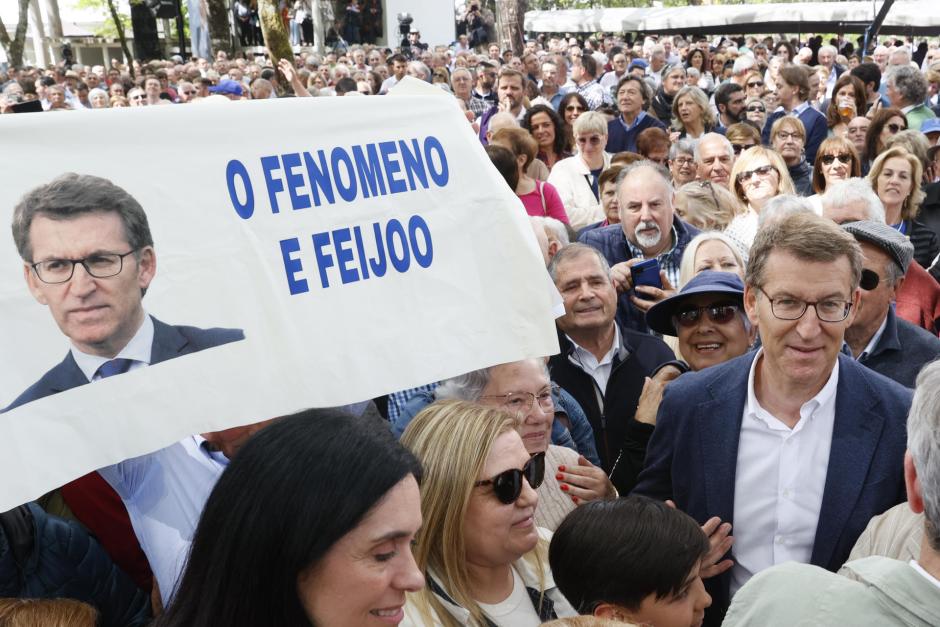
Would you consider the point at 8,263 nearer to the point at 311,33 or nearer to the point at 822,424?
the point at 822,424

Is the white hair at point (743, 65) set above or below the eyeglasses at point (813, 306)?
below

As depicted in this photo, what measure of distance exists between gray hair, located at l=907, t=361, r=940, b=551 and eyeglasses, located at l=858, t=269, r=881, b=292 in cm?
168

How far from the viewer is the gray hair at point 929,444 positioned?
1.68 metres

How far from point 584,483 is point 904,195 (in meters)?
3.87

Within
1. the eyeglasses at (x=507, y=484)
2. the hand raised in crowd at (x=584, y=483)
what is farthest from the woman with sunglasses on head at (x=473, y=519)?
the hand raised in crowd at (x=584, y=483)

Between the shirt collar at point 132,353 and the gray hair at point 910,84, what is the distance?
849 centimetres

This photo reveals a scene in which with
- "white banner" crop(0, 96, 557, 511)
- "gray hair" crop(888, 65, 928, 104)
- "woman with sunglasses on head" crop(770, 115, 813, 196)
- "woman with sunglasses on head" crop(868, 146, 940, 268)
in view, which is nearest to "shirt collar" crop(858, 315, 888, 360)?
"white banner" crop(0, 96, 557, 511)

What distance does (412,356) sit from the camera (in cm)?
294

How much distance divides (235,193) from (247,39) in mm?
35921

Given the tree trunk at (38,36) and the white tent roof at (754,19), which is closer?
the white tent roof at (754,19)

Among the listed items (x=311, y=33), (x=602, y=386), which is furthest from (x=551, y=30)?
(x=602, y=386)

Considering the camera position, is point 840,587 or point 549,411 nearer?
point 840,587

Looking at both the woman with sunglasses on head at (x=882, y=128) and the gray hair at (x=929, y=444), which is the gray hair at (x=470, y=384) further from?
the woman with sunglasses on head at (x=882, y=128)

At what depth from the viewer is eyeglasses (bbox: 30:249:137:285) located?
2428 mm
